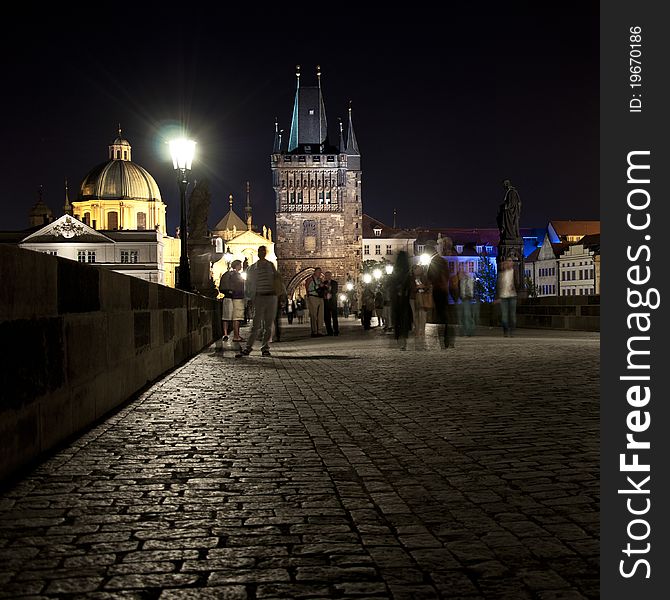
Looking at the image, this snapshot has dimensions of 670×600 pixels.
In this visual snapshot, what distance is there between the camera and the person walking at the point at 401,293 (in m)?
18.4

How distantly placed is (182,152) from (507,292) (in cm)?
803

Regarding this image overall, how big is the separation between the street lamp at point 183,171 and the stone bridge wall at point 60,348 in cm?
1141

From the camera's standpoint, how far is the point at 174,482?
5.01m

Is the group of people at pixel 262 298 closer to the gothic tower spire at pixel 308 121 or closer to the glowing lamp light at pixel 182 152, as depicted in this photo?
the glowing lamp light at pixel 182 152

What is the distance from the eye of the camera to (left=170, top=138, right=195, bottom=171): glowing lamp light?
22.2 meters

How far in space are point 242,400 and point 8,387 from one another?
13.6ft

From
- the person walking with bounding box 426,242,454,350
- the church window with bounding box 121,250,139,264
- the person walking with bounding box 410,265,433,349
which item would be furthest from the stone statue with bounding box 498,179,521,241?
the church window with bounding box 121,250,139,264

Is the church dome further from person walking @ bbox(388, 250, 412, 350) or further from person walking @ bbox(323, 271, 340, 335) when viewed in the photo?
person walking @ bbox(388, 250, 412, 350)

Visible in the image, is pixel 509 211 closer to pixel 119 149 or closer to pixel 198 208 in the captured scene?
pixel 198 208

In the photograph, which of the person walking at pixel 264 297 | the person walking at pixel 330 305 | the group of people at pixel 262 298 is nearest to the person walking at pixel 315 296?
the group of people at pixel 262 298

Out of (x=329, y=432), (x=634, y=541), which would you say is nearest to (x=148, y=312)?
(x=329, y=432)

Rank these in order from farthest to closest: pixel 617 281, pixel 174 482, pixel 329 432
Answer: pixel 329 432 → pixel 174 482 → pixel 617 281

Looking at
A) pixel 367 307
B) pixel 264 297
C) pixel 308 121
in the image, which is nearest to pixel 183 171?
pixel 264 297

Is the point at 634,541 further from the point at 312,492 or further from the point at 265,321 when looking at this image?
the point at 265,321
